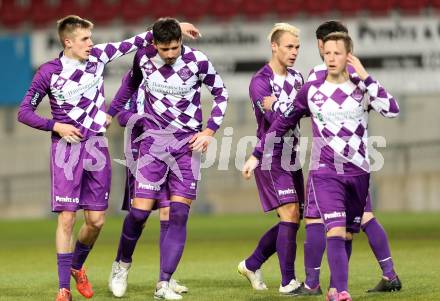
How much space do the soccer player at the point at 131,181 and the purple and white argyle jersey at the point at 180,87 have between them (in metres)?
0.42

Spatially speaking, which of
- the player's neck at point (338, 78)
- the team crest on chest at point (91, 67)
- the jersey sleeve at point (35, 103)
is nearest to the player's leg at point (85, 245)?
the jersey sleeve at point (35, 103)

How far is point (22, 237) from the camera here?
646 inches

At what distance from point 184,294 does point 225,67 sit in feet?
39.3

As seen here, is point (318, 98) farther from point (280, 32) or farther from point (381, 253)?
point (381, 253)

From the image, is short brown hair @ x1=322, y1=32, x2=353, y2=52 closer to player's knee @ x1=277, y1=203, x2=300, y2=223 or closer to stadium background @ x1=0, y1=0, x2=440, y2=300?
player's knee @ x1=277, y1=203, x2=300, y2=223

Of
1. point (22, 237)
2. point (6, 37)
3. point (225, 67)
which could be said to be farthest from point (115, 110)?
point (6, 37)

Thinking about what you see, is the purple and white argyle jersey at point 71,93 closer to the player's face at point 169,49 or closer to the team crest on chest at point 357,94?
the player's face at point 169,49

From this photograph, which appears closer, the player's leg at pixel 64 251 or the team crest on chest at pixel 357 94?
the team crest on chest at pixel 357 94

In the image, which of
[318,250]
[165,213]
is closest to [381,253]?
[318,250]

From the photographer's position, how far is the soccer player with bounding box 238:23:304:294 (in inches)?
336

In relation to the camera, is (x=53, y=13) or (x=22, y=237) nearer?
(x=22, y=237)

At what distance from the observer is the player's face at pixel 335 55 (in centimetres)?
720

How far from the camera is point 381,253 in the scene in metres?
8.31

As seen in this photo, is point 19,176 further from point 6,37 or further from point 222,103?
point 222,103
